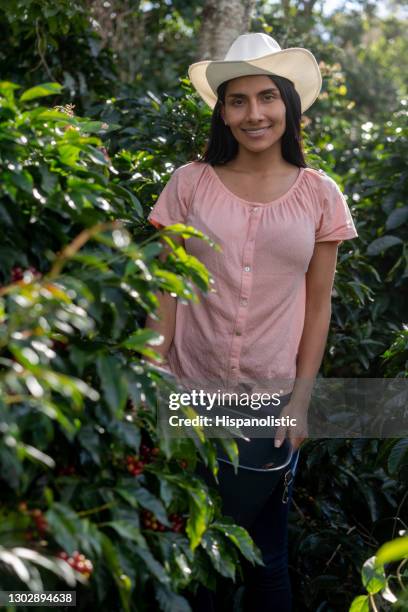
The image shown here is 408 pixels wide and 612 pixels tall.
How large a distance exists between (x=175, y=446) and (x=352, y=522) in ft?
5.17

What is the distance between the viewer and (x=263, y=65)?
2.61m

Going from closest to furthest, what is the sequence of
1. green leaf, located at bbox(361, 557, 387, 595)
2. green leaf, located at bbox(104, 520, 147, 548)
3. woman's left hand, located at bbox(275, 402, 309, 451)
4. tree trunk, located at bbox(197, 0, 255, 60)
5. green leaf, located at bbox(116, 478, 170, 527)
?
green leaf, located at bbox(104, 520, 147, 548) < green leaf, located at bbox(116, 478, 170, 527) < green leaf, located at bbox(361, 557, 387, 595) < woman's left hand, located at bbox(275, 402, 309, 451) < tree trunk, located at bbox(197, 0, 255, 60)

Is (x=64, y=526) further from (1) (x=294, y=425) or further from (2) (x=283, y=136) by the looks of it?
(2) (x=283, y=136)

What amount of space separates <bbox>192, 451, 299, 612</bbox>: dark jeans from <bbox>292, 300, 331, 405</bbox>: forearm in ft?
0.77

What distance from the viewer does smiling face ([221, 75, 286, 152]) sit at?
101 inches

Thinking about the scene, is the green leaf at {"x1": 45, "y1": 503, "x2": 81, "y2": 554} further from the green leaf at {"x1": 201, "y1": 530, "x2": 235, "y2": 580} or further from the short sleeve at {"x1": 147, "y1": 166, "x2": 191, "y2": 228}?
the short sleeve at {"x1": 147, "y1": 166, "x2": 191, "y2": 228}

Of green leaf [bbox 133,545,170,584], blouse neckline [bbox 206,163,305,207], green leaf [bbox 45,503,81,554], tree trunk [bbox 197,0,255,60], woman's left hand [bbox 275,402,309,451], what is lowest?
woman's left hand [bbox 275,402,309,451]

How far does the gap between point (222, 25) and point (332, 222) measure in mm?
2288

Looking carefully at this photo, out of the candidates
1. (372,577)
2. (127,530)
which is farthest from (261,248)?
(127,530)

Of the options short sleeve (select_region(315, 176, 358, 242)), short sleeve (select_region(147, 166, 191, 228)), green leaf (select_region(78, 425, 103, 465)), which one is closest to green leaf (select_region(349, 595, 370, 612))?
green leaf (select_region(78, 425, 103, 465))

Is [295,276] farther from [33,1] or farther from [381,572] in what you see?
[33,1]

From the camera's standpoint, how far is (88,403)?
183 cm

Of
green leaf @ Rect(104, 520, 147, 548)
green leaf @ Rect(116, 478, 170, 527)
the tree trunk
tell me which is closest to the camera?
green leaf @ Rect(104, 520, 147, 548)

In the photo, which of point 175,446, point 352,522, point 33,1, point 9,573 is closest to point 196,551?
point 175,446
